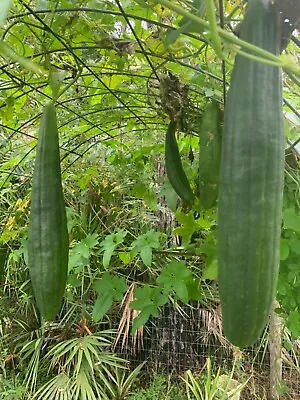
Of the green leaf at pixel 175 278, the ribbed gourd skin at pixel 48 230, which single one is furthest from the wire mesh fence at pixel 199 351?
the ribbed gourd skin at pixel 48 230

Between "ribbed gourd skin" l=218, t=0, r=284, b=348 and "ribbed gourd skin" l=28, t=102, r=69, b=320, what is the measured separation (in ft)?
1.10

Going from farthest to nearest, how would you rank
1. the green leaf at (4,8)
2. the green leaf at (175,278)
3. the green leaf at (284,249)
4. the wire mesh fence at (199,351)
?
the wire mesh fence at (199,351) < the green leaf at (175,278) < the green leaf at (284,249) < the green leaf at (4,8)

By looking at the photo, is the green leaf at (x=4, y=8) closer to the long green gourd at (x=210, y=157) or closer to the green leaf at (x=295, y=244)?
the long green gourd at (x=210, y=157)

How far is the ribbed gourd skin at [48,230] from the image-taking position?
85 centimetres

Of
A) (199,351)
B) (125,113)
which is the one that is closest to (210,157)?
(125,113)

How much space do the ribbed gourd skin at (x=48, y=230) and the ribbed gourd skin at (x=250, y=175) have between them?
1.10 feet

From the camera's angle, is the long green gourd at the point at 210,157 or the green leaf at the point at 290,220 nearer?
the long green gourd at the point at 210,157

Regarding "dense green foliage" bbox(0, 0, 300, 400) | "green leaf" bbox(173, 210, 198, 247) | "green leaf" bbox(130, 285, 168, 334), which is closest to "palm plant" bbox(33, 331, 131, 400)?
"dense green foliage" bbox(0, 0, 300, 400)

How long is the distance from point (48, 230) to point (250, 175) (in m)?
0.39

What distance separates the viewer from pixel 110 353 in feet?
11.3

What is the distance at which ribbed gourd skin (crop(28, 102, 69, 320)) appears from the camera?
85 cm

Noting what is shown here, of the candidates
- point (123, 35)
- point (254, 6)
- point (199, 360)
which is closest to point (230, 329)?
point (254, 6)

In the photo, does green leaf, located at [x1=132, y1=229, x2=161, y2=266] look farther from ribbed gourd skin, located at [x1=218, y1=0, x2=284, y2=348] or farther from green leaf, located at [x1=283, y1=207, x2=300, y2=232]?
ribbed gourd skin, located at [x1=218, y1=0, x2=284, y2=348]

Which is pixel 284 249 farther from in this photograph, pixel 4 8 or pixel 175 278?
pixel 4 8
